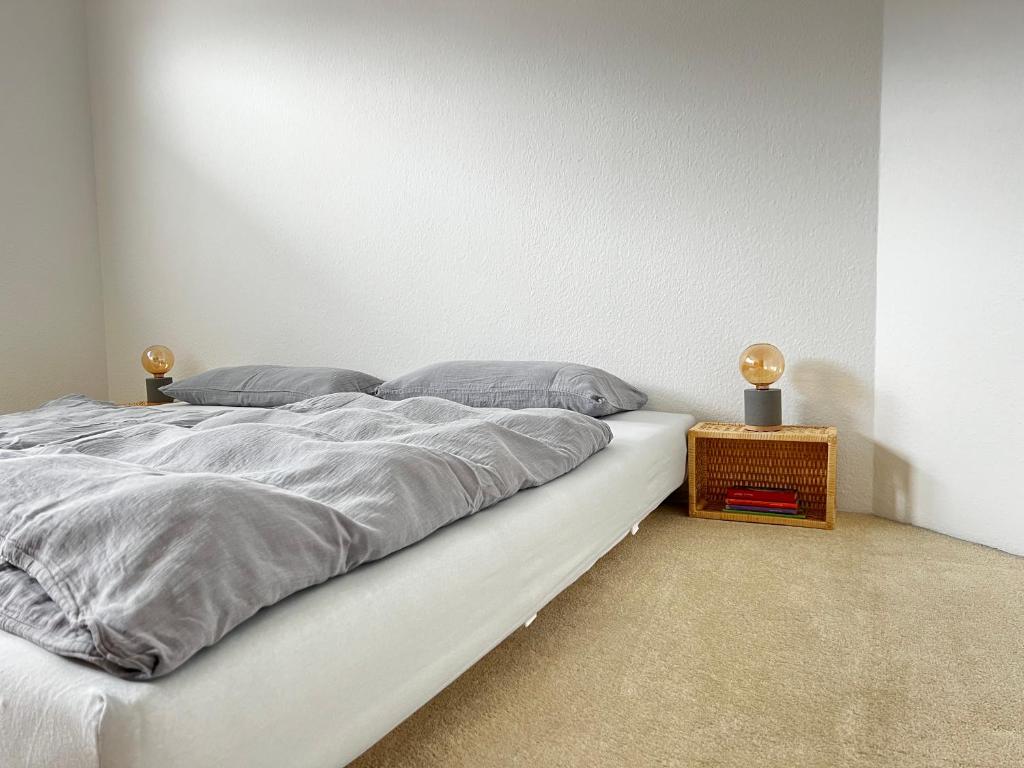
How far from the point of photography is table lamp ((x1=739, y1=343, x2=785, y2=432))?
270 centimetres

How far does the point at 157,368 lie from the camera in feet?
12.6

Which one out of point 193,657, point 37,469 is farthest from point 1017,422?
point 37,469

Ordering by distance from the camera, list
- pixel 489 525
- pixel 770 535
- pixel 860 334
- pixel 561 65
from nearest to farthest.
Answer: pixel 489 525, pixel 770 535, pixel 860 334, pixel 561 65

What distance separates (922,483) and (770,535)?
1.71ft

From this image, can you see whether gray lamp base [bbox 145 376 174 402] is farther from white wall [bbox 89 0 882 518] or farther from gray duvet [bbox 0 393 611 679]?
gray duvet [bbox 0 393 611 679]

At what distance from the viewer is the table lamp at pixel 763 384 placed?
8.85ft

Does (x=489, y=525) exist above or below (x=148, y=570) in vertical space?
below

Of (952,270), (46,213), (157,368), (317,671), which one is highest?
(46,213)

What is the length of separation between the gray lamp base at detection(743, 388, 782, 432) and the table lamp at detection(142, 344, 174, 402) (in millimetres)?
2595

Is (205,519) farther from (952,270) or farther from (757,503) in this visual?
(952,270)

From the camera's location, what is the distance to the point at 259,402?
10.7ft

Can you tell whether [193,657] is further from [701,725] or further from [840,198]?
[840,198]

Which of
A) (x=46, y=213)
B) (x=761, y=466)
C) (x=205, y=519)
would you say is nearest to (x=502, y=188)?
(x=761, y=466)

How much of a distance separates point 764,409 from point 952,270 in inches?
27.3
